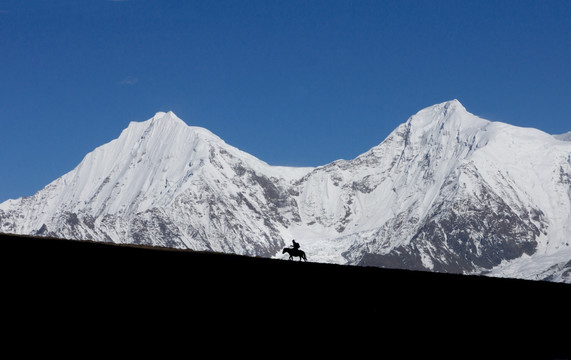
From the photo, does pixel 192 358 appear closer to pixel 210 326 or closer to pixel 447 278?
pixel 210 326

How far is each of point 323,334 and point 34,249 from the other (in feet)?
35.0

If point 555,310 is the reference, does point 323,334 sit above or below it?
below

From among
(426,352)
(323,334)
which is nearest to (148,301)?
(323,334)

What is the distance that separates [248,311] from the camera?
19.4 metres

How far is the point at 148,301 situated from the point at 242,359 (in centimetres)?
411

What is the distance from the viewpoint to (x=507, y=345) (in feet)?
63.9

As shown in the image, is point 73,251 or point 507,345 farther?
point 73,251

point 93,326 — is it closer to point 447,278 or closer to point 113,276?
point 113,276

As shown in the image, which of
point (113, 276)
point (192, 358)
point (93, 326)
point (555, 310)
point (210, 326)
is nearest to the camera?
point (192, 358)

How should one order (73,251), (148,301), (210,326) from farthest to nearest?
(73,251), (148,301), (210,326)

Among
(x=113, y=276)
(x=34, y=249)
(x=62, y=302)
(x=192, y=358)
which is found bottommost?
(x=192, y=358)

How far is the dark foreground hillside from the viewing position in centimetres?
1586

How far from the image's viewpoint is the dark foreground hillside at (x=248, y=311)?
15859mm

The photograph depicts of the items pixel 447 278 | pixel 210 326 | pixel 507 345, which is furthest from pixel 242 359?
pixel 447 278
